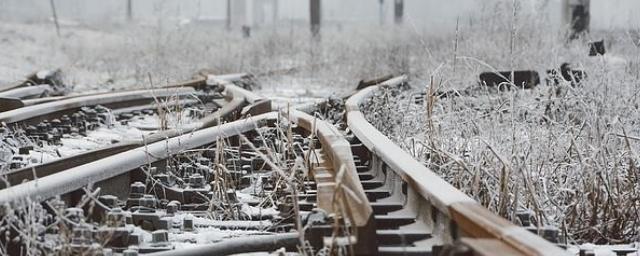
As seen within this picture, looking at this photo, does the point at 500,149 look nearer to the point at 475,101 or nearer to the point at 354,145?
the point at 354,145

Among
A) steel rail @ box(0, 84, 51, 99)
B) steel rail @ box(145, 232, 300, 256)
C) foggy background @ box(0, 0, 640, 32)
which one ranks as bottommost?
foggy background @ box(0, 0, 640, 32)

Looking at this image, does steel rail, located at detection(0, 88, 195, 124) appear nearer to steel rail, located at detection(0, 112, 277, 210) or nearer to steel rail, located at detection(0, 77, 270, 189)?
steel rail, located at detection(0, 77, 270, 189)

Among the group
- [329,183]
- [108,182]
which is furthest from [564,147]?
[108,182]

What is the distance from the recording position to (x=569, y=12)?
61.5 ft

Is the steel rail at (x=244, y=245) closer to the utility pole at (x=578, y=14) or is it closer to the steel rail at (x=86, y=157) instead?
the steel rail at (x=86, y=157)

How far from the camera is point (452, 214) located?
3.14m

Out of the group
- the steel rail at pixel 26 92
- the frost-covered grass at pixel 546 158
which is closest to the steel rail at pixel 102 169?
the frost-covered grass at pixel 546 158

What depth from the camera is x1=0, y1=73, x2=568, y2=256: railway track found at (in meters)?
3.08

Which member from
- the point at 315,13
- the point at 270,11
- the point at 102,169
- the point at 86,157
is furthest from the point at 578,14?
the point at 270,11

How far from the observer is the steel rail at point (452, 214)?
262 cm

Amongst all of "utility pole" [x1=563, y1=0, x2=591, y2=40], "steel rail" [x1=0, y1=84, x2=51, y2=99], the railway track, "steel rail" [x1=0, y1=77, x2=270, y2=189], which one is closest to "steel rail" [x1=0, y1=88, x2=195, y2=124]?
"steel rail" [x1=0, y1=77, x2=270, y2=189]

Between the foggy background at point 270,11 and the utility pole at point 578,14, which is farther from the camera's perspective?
the foggy background at point 270,11

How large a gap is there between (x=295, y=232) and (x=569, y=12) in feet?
53.3

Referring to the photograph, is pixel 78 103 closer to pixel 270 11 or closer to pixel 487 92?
pixel 487 92
